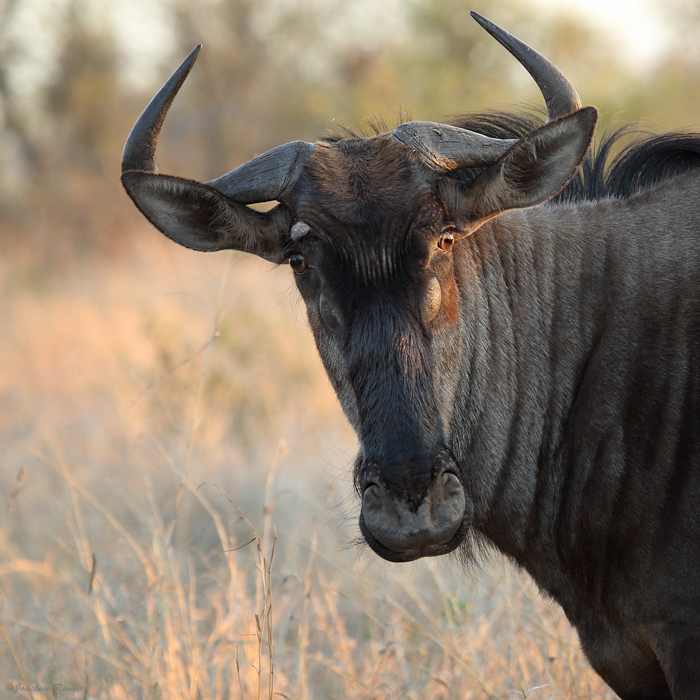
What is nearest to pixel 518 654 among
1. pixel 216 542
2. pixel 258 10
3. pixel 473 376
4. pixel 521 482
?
pixel 521 482

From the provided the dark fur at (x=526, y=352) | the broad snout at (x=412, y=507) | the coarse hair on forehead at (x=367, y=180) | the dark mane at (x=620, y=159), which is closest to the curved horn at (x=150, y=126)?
the dark fur at (x=526, y=352)

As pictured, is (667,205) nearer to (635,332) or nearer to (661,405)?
(635,332)

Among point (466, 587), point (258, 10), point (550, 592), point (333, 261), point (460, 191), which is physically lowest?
point (466, 587)

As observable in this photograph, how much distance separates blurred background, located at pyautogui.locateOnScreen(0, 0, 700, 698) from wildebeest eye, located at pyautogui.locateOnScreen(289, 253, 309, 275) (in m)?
0.79

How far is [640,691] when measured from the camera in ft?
9.43

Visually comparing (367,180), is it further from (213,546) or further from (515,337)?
(213,546)

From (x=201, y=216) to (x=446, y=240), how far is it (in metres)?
1.06

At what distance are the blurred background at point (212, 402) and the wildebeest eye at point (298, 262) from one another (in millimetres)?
786

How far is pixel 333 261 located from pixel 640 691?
2.00 m

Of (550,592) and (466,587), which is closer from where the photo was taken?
(550,592)

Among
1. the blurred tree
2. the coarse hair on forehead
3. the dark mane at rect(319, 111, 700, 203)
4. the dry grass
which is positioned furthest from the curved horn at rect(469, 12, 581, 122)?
the blurred tree

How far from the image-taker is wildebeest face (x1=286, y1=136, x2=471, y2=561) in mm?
2502

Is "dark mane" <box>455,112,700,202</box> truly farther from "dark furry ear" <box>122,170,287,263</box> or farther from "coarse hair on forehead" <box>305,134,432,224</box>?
"dark furry ear" <box>122,170,287,263</box>

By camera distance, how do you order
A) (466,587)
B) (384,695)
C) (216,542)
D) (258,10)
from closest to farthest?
(384,695), (466,587), (216,542), (258,10)
